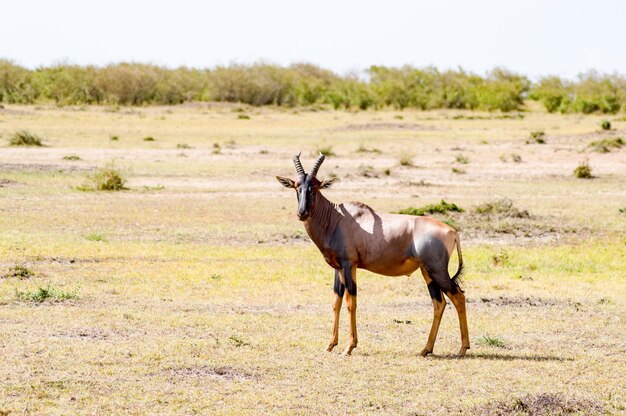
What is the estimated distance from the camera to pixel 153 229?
65.6 feet

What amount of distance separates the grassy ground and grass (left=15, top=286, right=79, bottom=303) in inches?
1.0

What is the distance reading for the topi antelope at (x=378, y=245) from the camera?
10680 millimetres

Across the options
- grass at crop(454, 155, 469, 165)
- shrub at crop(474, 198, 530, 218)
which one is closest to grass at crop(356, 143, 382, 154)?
grass at crop(454, 155, 469, 165)

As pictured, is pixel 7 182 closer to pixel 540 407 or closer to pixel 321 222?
pixel 321 222

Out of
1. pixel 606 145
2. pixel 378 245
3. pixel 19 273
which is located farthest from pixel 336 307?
pixel 606 145

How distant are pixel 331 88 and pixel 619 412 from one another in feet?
230

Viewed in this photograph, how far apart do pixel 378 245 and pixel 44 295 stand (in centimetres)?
453

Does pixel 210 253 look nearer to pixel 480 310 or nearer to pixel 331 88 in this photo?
pixel 480 310

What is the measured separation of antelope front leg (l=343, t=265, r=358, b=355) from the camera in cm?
1073

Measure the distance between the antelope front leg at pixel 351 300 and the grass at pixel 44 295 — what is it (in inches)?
159

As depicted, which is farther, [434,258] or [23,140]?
[23,140]

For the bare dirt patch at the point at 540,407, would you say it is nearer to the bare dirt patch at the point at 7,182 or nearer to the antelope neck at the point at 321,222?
the antelope neck at the point at 321,222

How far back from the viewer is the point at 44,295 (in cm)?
1306

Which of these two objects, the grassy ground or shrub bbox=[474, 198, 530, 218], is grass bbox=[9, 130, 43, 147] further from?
shrub bbox=[474, 198, 530, 218]
